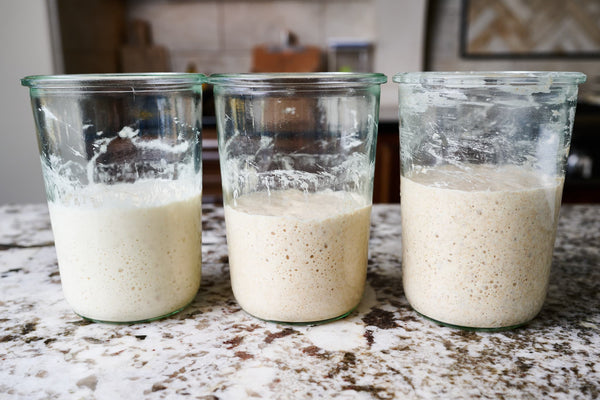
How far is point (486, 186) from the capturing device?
0.52m

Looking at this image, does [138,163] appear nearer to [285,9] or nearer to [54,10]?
[54,10]

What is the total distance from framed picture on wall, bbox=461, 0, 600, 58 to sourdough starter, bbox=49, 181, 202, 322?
2.19 meters

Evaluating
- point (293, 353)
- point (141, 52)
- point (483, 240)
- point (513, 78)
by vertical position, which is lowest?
point (293, 353)

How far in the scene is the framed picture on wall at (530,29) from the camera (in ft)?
7.62

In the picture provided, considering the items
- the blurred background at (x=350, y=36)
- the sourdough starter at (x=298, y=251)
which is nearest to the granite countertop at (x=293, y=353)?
the sourdough starter at (x=298, y=251)

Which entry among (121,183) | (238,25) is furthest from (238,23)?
(121,183)

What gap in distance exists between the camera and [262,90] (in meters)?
0.52

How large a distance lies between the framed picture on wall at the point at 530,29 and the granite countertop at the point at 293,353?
1.97 m

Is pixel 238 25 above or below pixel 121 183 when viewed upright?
above

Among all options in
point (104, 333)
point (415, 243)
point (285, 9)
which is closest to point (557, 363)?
point (415, 243)

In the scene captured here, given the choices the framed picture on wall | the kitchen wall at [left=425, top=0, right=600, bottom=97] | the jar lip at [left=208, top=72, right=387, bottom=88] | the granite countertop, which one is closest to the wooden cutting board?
the kitchen wall at [left=425, top=0, right=600, bottom=97]

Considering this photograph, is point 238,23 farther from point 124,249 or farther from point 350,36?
point 124,249

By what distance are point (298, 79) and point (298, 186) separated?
0.13 m

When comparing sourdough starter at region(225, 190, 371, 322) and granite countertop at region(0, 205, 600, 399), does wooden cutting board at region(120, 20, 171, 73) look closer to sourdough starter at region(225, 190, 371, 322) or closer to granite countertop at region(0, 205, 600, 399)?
granite countertop at region(0, 205, 600, 399)
